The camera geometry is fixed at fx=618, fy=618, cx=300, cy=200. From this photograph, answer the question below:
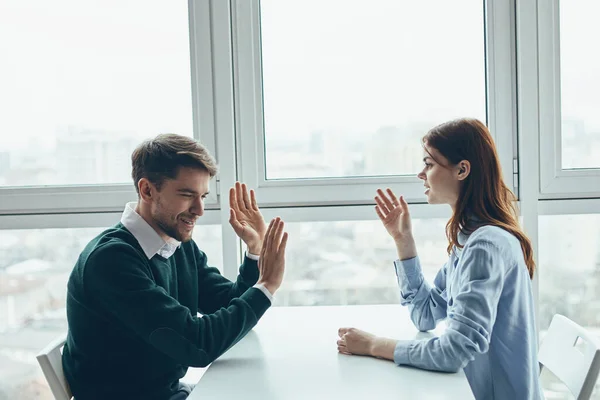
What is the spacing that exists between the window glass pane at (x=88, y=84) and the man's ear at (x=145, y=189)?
28.6 inches

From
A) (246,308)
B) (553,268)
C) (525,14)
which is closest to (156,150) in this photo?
(246,308)

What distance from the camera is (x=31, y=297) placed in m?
2.48

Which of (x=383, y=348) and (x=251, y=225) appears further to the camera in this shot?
(x=251, y=225)

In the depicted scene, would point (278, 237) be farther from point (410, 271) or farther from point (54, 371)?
point (54, 371)

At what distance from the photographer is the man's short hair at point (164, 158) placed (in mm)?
1602

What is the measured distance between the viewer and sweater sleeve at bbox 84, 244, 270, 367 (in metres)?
1.43

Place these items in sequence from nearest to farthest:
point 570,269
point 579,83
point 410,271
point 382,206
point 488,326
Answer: point 488,326 < point 410,271 < point 382,206 < point 579,83 < point 570,269

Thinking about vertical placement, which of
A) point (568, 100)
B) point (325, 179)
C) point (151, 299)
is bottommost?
point (151, 299)

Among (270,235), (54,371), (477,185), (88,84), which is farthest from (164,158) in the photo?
(88,84)

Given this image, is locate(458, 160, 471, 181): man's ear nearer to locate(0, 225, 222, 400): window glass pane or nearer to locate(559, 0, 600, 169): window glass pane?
locate(559, 0, 600, 169): window glass pane

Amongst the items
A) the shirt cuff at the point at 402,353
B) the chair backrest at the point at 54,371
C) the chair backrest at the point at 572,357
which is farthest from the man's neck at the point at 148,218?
the chair backrest at the point at 572,357

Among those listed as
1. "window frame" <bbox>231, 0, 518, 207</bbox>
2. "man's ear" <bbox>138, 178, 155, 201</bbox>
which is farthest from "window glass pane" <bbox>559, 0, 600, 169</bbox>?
"man's ear" <bbox>138, 178, 155, 201</bbox>

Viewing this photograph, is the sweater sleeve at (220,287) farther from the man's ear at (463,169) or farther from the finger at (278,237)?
Result: the man's ear at (463,169)

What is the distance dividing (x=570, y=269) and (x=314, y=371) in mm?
1337
